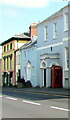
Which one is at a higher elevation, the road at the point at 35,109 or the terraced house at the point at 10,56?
the terraced house at the point at 10,56

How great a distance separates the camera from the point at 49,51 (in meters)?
38.0

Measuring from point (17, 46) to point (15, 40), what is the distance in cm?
114

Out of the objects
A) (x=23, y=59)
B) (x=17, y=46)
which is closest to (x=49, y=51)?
(x=23, y=59)

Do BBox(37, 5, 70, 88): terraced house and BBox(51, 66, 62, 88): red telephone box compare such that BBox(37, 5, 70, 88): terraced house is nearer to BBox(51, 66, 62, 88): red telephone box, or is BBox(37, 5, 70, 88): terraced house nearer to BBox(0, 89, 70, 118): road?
BBox(51, 66, 62, 88): red telephone box

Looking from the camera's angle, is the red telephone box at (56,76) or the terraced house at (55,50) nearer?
the terraced house at (55,50)

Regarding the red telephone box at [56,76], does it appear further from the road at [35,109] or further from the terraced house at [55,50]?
the road at [35,109]

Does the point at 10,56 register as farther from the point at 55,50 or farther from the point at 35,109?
the point at 35,109

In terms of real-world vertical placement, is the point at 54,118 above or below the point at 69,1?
below

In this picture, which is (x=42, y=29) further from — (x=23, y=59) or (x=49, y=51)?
(x=23, y=59)

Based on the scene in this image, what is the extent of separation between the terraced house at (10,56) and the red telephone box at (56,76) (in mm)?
19343

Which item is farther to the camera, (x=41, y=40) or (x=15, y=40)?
(x=15, y=40)

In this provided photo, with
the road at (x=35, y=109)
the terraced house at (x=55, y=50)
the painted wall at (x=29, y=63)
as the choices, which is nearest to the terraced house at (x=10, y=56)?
the painted wall at (x=29, y=63)

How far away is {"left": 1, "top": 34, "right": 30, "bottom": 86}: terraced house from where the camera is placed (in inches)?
2141

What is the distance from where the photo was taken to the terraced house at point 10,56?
178 feet
